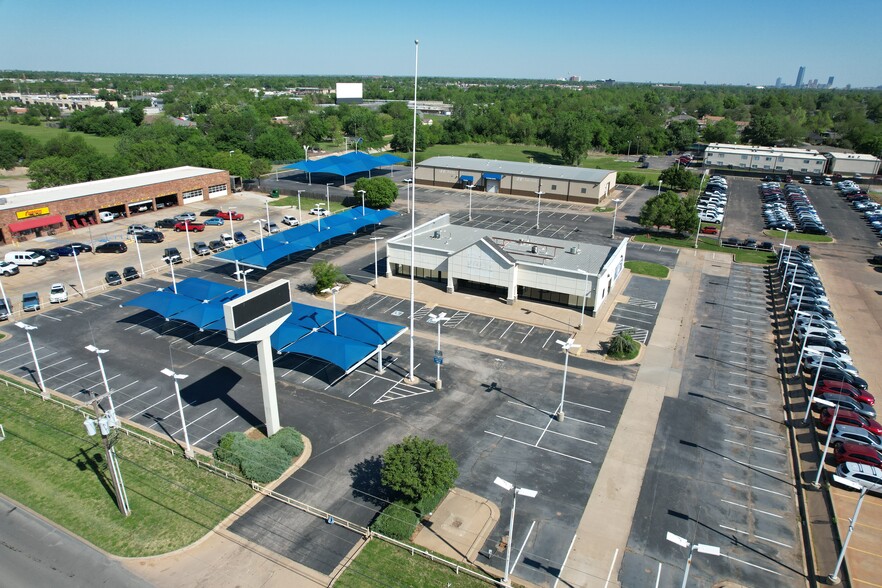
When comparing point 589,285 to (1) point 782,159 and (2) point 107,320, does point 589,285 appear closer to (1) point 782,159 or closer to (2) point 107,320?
(2) point 107,320

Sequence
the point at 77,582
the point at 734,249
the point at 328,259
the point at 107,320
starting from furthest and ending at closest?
the point at 734,249
the point at 328,259
the point at 107,320
the point at 77,582

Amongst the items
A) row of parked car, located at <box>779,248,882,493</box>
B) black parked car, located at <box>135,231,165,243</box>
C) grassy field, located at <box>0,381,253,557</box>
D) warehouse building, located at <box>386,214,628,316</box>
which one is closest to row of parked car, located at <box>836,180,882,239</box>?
row of parked car, located at <box>779,248,882,493</box>

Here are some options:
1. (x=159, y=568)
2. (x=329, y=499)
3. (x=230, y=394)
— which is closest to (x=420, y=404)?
(x=329, y=499)

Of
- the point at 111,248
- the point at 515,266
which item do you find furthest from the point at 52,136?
the point at 515,266

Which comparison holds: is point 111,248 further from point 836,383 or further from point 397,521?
point 836,383

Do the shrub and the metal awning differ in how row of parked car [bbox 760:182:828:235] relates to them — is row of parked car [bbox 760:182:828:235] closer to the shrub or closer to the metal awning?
the shrub
